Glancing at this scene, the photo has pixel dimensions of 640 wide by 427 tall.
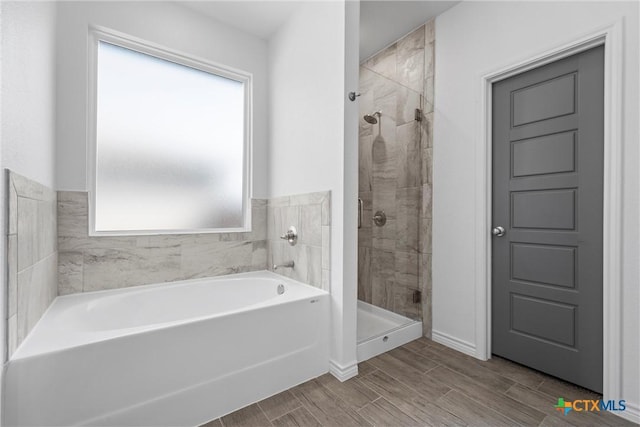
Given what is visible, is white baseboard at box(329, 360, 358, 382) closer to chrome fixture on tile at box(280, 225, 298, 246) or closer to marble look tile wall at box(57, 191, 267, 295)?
chrome fixture on tile at box(280, 225, 298, 246)

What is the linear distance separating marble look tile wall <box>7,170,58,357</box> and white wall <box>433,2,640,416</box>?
2.48m

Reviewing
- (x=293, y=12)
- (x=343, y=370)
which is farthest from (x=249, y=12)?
(x=343, y=370)

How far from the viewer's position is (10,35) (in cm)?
110

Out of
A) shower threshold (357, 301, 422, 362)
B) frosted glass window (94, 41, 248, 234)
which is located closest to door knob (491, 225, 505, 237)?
shower threshold (357, 301, 422, 362)

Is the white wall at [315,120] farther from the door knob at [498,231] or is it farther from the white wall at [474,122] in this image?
the door knob at [498,231]

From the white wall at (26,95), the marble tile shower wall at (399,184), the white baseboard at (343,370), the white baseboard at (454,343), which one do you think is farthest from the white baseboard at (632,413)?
the white wall at (26,95)

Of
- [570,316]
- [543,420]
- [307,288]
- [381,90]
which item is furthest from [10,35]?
[570,316]

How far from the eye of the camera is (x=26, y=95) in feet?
4.15

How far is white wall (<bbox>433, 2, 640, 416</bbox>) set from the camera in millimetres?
1478

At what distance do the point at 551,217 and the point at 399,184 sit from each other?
107cm

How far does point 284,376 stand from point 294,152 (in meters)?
1.57

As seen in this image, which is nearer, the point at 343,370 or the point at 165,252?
the point at 343,370

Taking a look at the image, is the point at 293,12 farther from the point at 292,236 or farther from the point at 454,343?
the point at 454,343

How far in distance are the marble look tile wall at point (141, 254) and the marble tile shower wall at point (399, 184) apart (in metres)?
0.99
